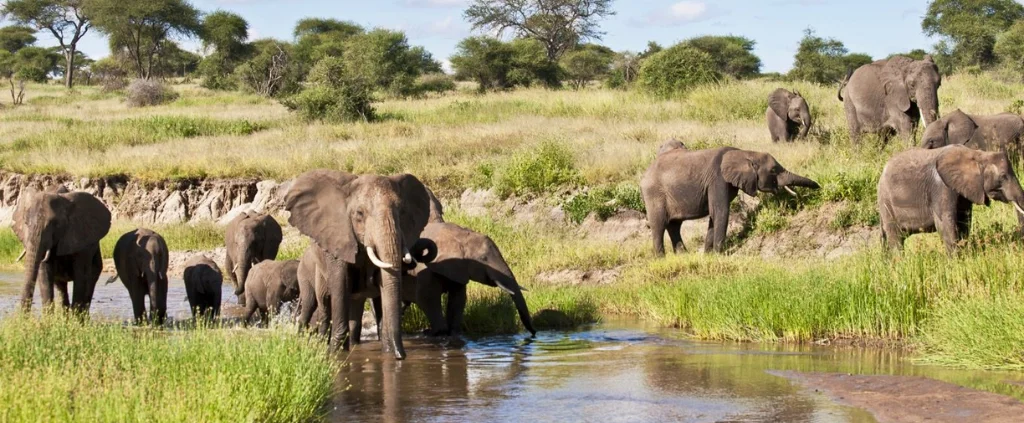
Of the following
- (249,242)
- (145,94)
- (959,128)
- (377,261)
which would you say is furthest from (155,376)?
(145,94)

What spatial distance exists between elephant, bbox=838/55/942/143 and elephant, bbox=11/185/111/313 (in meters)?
12.9

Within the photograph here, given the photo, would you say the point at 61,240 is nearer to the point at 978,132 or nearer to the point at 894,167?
the point at 894,167

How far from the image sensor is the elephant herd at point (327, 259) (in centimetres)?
1158

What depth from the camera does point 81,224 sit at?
14.9m

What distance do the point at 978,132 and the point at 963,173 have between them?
6051 mm

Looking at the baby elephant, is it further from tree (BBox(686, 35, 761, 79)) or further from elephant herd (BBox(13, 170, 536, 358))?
tree (BBox(686, 35, 761, 79))

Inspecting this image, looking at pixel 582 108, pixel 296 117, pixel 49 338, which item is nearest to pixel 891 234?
pixel 49 338

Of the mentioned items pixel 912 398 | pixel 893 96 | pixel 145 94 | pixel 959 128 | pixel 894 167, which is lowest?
pixel 912 398

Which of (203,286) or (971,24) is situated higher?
(971,24)

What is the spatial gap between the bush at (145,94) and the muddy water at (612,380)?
4147 centimetres

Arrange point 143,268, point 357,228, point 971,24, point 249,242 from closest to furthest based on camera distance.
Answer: point 357,228, point 143,268, point 249,242, point 971,24

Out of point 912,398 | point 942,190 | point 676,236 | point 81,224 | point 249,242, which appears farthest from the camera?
point 676,236

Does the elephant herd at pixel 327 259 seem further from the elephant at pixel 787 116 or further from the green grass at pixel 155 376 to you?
the elephant at pixel 787 116

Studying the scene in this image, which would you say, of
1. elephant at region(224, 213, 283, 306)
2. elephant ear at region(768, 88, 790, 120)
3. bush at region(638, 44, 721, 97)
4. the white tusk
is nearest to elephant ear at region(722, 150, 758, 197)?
elephant at region(224, 213, 283, 306)
